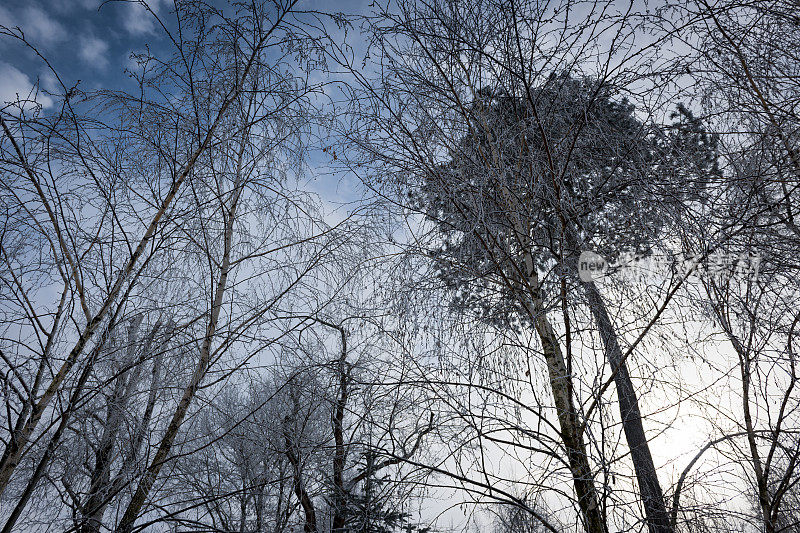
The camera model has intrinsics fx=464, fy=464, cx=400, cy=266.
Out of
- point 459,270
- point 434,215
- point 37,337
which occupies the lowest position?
point 37,337

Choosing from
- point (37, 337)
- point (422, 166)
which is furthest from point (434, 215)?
point (37, 337)

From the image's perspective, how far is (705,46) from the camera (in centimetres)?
238

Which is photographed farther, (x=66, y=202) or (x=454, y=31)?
(x=454, y=31)

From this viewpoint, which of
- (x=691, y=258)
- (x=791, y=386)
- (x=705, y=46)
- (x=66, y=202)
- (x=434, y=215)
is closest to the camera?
(x=691, y=258)

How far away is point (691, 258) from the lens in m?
1.86

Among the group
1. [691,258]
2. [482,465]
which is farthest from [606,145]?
[482,465]

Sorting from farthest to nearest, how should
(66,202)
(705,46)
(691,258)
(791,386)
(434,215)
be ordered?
(434,215)
(705,46)
(791,386)
(66,202)
(691,258)

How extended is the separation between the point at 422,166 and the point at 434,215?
0.89 ft

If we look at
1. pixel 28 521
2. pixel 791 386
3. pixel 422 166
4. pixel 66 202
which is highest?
pixel 422 166

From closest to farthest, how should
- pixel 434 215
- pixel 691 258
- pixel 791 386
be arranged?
pixel 691 258
pixel 791 386
pixel 434 215

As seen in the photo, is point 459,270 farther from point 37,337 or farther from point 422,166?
point 37,337

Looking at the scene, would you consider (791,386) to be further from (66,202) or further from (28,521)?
(28,521)

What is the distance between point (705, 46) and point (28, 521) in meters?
4.42

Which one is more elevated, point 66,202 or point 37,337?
point 66,202
